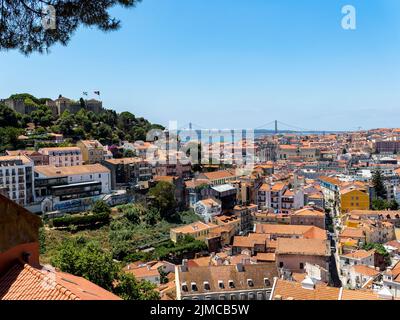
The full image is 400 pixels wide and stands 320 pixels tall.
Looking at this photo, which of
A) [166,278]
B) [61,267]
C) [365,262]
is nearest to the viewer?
[61,267]

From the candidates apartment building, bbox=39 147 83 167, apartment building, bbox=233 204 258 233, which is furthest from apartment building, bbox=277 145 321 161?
apartment building, bbox=39 147 83 167

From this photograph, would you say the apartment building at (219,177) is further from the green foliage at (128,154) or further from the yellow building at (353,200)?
the yellow building at (353,200)

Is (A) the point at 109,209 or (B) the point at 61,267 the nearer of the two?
(B) the point at 61,267

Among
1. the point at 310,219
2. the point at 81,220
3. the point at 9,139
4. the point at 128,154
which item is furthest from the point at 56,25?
the point at 128,154

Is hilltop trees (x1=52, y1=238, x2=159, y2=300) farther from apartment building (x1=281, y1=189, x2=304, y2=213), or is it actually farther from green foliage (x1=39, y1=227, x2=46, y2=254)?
apartment building (x1=281, y1=189, x2=304, y2=213)
